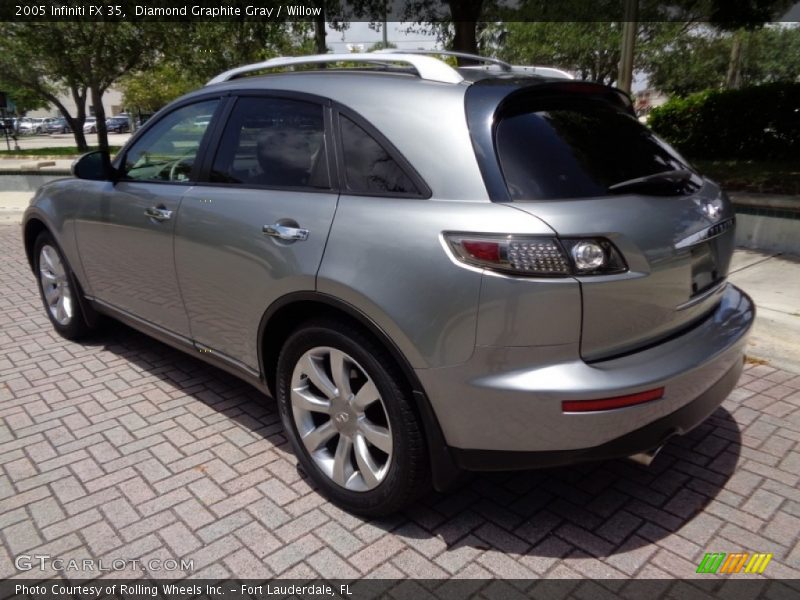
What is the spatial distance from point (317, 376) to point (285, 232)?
624 mm

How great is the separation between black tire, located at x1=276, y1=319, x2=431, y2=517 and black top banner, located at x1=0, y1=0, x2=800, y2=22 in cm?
788

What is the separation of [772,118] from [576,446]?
32.1 ft

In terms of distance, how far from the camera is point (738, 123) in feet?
33.4

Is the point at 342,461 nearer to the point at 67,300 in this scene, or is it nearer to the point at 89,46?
the point at 67,300

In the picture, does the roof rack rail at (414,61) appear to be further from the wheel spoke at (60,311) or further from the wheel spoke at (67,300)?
the wheel spoke at (60,311)

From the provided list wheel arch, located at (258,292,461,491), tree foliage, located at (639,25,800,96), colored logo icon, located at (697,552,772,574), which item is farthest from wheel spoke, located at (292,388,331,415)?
tree foliage, located at (639,25,800,96)

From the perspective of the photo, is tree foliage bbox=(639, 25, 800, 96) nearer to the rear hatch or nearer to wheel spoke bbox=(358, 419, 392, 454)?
the rear hatch

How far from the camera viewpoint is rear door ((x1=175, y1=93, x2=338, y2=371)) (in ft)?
8.61

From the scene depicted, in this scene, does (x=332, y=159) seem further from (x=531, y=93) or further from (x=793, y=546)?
(x=793, y=546)

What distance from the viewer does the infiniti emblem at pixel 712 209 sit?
2525mm

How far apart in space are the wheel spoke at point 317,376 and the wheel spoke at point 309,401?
0.20 ft

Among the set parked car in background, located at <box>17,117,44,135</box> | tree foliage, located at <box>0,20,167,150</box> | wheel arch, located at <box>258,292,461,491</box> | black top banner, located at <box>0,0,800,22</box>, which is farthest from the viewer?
parked car in background, located at <box>17,117,44,135</box>

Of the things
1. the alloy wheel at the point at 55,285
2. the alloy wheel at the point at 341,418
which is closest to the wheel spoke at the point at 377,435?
the alloy wheel at the point at 341,418

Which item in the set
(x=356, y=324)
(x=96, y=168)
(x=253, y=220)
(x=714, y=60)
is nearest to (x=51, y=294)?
(x=96, y=168)
